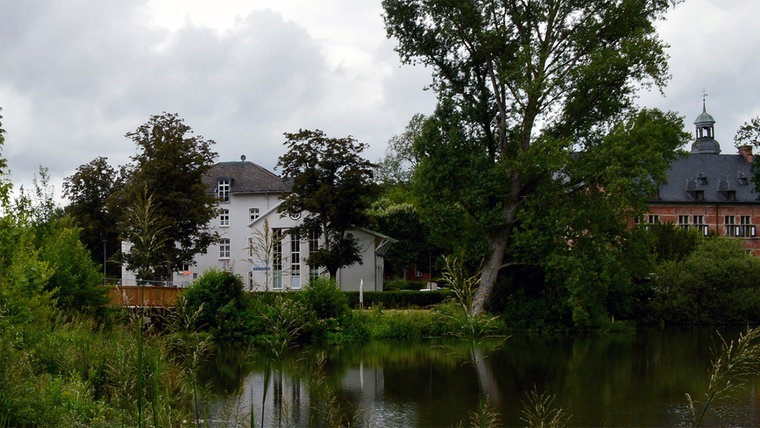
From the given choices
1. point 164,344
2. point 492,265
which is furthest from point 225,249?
point 164,344

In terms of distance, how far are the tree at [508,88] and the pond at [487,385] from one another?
23.6ft

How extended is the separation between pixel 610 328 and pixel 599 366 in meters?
13.8

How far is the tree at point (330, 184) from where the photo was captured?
132 ft

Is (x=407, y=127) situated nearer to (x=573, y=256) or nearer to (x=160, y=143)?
(x=160, y=143)

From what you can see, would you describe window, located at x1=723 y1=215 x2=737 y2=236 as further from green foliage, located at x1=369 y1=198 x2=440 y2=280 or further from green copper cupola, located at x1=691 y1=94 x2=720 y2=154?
green foliage, located at x1=369 y1=198 x2=440 y2=280

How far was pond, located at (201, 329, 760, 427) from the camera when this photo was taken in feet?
39.9

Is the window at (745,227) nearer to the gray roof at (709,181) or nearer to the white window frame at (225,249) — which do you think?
the gray roof at (709,181)

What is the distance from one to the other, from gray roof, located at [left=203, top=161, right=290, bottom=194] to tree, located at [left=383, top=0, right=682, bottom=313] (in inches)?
792

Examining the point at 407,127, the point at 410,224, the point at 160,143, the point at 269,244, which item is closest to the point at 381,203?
the point at 410,224

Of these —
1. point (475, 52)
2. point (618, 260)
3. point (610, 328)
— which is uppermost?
point (475, 52)

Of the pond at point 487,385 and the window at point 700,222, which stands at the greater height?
the window at point 700,222

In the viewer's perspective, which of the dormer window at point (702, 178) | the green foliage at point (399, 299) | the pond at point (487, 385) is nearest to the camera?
the pond at point (487, 385)

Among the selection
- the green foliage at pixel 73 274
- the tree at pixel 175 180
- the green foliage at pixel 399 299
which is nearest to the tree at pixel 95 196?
the tree at pixel 175 180

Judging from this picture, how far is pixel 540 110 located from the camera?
3247 centimetres
